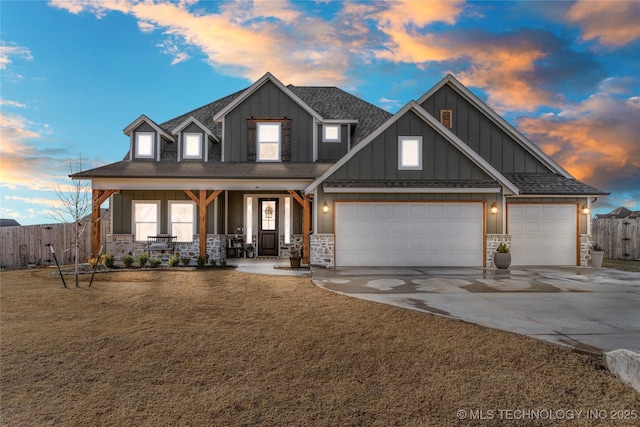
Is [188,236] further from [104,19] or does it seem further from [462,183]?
[462,183]

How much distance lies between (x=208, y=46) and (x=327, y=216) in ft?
29.1

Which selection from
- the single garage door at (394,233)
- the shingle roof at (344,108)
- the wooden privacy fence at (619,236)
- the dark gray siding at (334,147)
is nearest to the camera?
the single garage door at (394,233)

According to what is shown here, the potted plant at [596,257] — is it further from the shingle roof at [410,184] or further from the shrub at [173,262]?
the shrub at [173,262]

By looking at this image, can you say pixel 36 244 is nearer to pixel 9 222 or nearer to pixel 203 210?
pixel 203 210

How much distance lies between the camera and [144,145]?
15.7 meters

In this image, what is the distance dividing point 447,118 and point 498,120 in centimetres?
203

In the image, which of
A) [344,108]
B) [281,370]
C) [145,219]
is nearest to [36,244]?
[145,219]

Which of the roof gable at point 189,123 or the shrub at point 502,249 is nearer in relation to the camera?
the shrub at point 502,249

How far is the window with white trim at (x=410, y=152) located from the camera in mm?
12547

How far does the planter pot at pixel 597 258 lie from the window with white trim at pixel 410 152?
752 cm

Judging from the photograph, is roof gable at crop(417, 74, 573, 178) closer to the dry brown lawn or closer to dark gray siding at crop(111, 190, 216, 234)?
the dry brown lawn

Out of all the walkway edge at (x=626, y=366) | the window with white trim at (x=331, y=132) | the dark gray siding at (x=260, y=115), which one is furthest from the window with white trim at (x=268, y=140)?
the walkway edge at (x=626, y=366)

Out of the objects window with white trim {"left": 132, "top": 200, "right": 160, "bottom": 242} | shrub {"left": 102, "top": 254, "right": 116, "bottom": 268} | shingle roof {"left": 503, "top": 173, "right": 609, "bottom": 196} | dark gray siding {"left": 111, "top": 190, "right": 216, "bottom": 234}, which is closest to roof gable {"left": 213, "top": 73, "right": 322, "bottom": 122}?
dark gray siding {"left": 111, "top": 190, "right": 216, "bottom": 234}

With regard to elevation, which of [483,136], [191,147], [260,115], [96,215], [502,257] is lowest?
[502,257]
